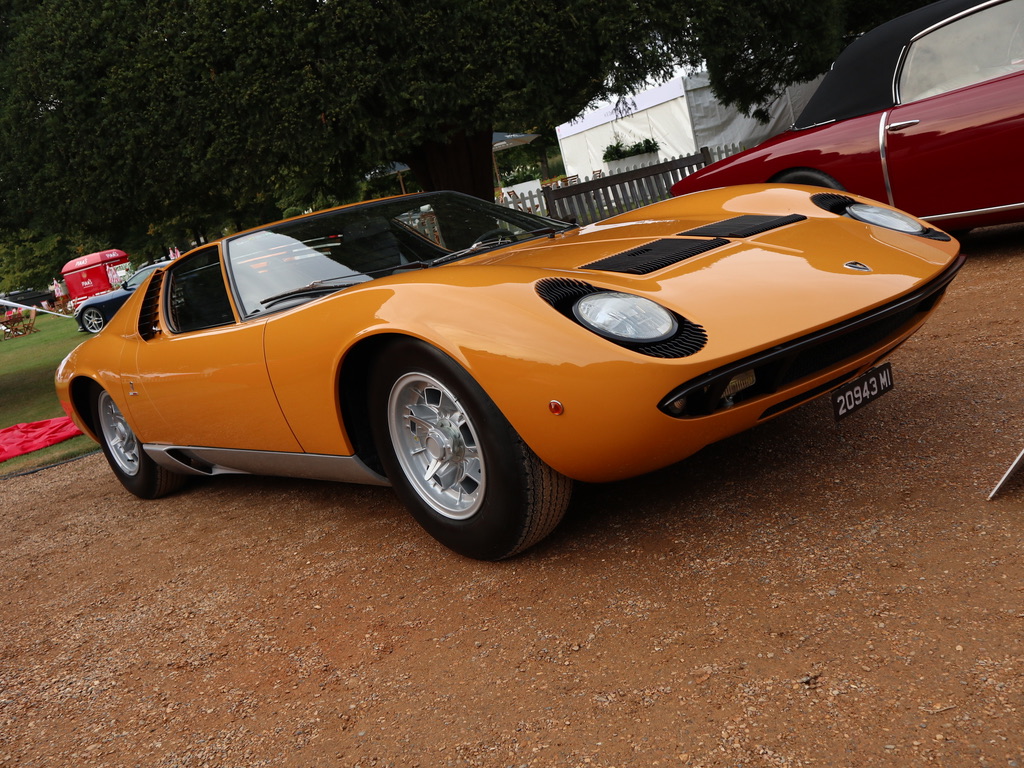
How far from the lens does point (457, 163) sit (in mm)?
10484

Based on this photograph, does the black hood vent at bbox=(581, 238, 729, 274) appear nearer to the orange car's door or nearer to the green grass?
the orange car's door

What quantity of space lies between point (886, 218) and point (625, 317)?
4.84 feet

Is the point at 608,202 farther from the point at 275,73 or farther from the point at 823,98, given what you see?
the point at 823,98

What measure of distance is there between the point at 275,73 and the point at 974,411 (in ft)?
24.9

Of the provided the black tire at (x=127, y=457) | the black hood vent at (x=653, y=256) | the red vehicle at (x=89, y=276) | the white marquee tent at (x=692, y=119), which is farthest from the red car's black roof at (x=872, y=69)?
the red vehicle at (x=89, y=276)

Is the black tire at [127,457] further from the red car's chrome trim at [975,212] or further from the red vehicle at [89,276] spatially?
the red vehicle at [89,276]

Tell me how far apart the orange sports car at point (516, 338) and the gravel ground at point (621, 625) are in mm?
306

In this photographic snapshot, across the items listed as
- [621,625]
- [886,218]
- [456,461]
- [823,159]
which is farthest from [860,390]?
[823,159]

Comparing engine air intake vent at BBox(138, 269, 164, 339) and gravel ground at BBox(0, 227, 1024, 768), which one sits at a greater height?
engine air intake vent at BBox(138, 269, 164, 339)

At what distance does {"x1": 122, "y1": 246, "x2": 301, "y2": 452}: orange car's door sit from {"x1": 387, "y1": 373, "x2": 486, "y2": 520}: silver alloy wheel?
557 mm

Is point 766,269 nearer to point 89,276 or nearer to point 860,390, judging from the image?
point 860,390

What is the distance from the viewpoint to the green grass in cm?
715

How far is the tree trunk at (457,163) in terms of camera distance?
1037 centimetres

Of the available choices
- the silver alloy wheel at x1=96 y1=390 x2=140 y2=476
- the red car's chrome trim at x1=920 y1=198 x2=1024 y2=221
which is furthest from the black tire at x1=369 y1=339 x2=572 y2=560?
the red car's chrome trim at x1=920 y1=198 x2=1024 y2=221
